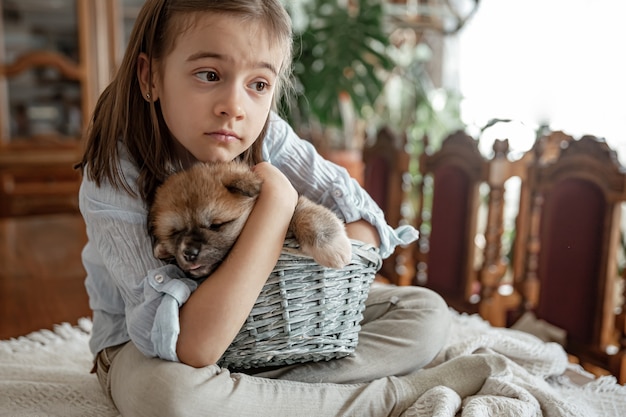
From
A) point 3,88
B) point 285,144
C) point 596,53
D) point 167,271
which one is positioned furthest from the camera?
point 3,88

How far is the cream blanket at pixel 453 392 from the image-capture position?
1.10 m

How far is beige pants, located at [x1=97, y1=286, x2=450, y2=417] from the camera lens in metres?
0.97

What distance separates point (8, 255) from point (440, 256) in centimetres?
183

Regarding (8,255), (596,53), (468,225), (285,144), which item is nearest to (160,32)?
(285,144)

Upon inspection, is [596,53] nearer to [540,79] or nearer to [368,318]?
[540,79]

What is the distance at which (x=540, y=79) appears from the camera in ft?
11.9

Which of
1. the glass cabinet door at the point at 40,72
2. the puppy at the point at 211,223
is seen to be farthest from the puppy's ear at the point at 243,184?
the glass cabinet door at the point at 40,72

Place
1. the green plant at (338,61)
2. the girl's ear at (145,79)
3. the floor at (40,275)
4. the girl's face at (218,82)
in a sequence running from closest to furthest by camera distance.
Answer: the girl's face at (218,82) < the girl's ear at (145,79) < the floor at (40,275) < the green plant at (338,61)

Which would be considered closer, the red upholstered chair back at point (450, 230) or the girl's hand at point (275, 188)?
the girl's hand at point (275, 188)

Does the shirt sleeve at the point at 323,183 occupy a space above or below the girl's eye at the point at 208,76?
below

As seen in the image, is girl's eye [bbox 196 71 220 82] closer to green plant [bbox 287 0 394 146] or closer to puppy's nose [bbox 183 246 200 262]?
puppy's nose [bbox 183 246 200 262]

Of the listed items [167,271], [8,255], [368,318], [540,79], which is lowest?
[8,255]

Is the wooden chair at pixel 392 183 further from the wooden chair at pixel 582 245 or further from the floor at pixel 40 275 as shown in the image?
the floor at pixel 40 275

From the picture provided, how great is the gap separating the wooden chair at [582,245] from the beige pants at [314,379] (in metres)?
0.66
